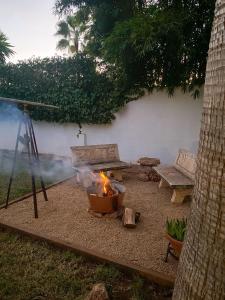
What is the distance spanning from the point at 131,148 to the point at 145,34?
154 inches

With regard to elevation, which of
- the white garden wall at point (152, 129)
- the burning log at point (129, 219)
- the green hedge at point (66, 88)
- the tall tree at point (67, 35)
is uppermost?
the tall tree at point (67, 35)

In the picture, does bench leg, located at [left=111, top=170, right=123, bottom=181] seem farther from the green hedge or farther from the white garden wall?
the green hedge

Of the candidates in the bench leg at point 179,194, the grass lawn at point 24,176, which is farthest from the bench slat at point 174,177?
the grass lawn at point 24,176

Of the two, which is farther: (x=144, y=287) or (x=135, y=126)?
(x=135, y=126)

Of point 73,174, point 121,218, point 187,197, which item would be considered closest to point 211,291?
point 121,218

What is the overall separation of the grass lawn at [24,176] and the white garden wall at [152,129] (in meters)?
1.41

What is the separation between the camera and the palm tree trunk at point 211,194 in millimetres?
1477

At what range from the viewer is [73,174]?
802 cm

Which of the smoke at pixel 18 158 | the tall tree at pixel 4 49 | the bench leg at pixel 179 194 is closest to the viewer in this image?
the bench leg at pixel 179 194

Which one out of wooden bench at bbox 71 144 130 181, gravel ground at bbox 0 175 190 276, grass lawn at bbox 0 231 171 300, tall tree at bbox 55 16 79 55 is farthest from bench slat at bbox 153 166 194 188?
tall tree at bbox 55 16 79 55

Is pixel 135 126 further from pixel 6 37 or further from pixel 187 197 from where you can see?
pixel 6 37

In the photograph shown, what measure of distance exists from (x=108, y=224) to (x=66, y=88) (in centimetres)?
641

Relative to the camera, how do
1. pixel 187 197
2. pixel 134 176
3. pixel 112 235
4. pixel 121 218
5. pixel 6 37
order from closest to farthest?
pixel 112 235 < pixel 121 218 < pixel 187 197 < pixel 134 176 < pixel 6 37

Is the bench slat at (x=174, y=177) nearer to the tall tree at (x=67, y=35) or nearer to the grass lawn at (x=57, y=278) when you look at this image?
the grass lawn at (x=57, y=278)
